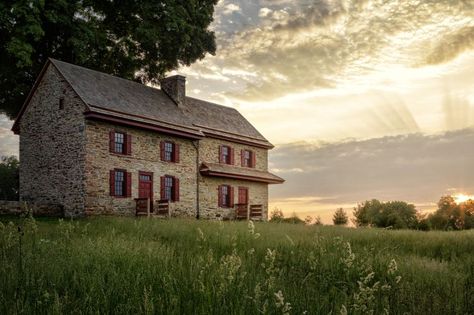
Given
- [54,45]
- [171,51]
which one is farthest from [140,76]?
[54,45]

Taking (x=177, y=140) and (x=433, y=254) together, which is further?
(x=177, y=140)

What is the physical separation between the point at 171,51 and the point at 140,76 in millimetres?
4496

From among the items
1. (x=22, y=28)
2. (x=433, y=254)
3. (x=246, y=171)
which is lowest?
(x=433, y=254)

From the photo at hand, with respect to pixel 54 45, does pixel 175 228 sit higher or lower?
lower

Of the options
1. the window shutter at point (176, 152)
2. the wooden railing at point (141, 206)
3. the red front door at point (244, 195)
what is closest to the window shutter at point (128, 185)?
the wooden railing at point (141, 206)

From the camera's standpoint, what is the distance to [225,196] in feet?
114

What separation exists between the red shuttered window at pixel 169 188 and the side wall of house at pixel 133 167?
0.28 m

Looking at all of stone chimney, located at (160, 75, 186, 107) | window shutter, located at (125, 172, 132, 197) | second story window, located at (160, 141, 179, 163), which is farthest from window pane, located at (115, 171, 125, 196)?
stone chimney, located at (160, 75, 186, 107)

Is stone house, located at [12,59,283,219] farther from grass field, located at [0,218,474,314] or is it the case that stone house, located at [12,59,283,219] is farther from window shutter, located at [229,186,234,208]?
→ grass field, located at [0,218,474,314]

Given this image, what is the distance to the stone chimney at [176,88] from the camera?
34500 mm

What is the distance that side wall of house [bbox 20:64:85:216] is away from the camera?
26359 millimetres

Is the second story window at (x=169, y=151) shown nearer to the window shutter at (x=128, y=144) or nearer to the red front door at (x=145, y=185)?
the red front door at (x=145, y=185)

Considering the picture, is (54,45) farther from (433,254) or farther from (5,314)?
(5,314)

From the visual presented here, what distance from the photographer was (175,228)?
1683 cm
